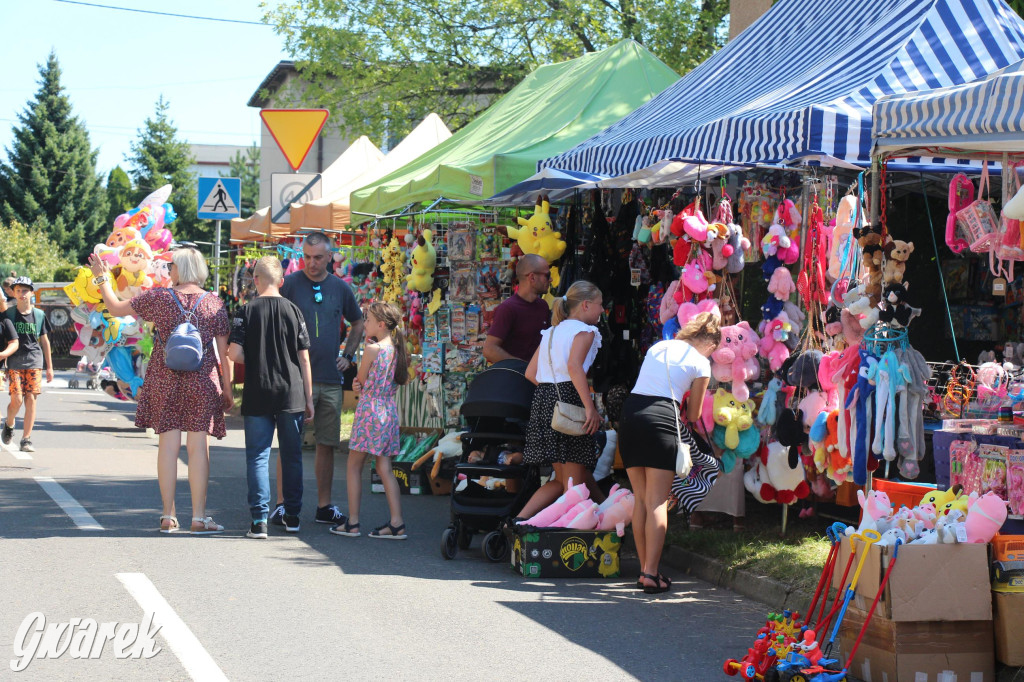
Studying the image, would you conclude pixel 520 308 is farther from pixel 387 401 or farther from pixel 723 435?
pixel 723 435

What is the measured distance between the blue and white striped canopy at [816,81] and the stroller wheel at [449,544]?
3.08 meters

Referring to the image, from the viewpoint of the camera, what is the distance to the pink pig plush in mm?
7895

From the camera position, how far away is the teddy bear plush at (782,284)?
7895mm

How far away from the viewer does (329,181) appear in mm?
18562

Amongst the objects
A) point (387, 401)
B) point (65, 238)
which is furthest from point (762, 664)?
point (65, 238)

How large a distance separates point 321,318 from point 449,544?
2224 mm

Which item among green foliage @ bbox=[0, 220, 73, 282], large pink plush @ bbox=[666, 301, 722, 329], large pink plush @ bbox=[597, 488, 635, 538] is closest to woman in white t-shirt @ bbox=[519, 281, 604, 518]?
large pink plush @ bbox=[597, 488, 635, 538]

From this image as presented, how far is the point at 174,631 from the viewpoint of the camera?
5.89m

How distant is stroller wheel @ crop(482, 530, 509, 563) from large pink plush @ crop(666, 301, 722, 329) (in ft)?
6.29

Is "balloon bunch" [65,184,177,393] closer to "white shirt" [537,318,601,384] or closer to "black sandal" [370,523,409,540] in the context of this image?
"black sandal" [370,523,409,540]

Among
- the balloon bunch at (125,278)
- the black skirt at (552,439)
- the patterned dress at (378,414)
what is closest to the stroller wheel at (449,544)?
the black skirt at (552,439)

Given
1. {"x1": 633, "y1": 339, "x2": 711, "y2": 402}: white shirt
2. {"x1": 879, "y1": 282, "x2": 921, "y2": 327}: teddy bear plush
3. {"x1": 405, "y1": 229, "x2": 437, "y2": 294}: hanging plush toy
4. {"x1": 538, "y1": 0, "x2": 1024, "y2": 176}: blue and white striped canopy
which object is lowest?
{"x1": 633, "y1": 339, "x2": 711, "y2": 402}: white shirt

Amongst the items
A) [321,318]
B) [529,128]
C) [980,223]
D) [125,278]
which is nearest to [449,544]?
[321,318]

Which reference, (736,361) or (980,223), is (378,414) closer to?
(736,361)
